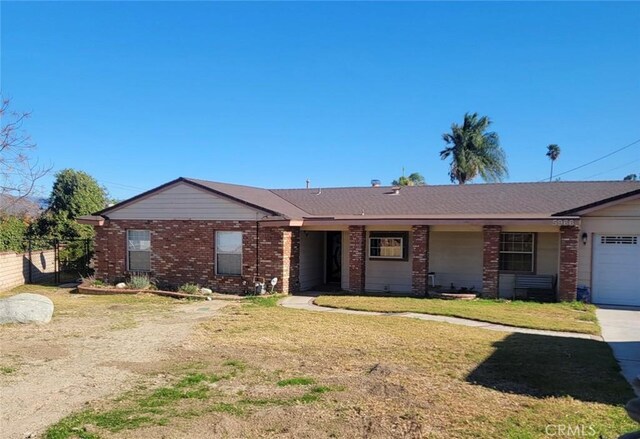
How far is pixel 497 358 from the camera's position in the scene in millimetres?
7754

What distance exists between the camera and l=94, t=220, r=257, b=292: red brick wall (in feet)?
53.4

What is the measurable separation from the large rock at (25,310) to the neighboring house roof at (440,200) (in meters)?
6.92

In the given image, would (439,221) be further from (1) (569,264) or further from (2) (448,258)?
(1) (569,264)

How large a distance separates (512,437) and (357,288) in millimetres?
11698

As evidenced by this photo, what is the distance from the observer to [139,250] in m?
17.6

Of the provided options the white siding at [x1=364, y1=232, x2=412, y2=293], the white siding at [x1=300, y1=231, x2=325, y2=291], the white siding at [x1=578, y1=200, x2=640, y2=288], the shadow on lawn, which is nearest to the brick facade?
the white siding at [x1=300, y1=231, x2=325, y2=291]

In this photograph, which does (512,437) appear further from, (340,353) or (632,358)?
(632,358)

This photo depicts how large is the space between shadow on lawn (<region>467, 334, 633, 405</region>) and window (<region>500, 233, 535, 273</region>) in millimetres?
6768

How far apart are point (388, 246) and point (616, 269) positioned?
6.93 m

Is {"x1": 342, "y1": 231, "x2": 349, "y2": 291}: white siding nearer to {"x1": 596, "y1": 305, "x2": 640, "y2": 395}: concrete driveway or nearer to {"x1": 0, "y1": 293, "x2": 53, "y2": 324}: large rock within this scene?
{"x1": 596, "y1": 305, "x2": 640, "y2": 395}: concrete driveway

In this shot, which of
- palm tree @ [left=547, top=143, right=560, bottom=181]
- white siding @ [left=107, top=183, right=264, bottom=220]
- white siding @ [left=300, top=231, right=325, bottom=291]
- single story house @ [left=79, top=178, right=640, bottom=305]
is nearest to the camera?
single story house @ [left=79, top=178, right=640, bottom=305]

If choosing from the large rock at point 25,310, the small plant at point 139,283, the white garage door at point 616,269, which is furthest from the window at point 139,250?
the white garage door at point 616,269

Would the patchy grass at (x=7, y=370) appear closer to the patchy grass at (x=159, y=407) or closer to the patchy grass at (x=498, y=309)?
the patchy grass at (x=159, y=407)

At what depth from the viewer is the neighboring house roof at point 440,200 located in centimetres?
1603
